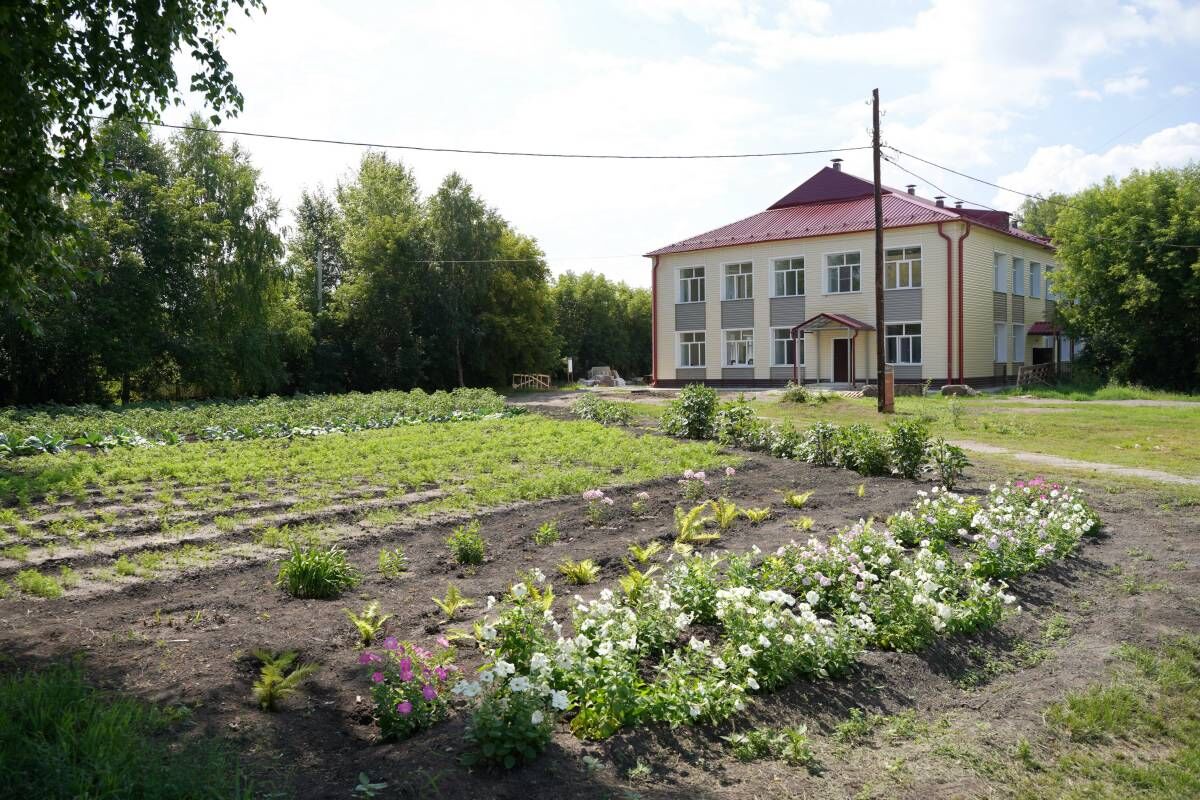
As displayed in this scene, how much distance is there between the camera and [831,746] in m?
4.11

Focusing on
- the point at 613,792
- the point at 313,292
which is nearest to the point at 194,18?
the point at 613,792

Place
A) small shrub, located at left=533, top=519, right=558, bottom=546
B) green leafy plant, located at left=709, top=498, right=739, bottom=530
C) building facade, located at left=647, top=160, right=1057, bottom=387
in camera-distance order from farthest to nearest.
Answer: building facade, located at left=647, top=160, right=1057, bottom=387
green leafy plant, located at left=709, top=498, right=739, bottom=530
small shrub, located at left=533, top=519, right=558, bottom=546

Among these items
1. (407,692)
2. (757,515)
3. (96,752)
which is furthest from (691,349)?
(96,752)

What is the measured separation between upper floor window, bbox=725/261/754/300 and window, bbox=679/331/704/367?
7.60 ft

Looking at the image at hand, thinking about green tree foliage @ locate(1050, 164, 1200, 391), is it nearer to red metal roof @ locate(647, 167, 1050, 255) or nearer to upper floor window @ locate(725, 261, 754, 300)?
red metal roof @ locate(647, 167, 1050, 255)

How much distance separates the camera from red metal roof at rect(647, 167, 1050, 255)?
34000 millimetres

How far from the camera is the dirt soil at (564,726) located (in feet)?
12.0

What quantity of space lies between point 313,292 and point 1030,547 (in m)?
45.6

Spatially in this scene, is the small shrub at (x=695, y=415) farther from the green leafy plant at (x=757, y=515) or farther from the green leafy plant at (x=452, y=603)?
the green leafy plant at (x=452, y=603)

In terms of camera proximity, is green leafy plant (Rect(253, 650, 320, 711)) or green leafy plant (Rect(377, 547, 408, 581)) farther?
green leafy plant (Rect(377, 547, 408, 581))

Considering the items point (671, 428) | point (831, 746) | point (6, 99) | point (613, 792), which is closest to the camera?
point (613, 792)

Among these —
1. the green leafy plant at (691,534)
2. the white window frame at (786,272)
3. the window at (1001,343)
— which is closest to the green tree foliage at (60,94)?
the green leafy plant at (691,534)

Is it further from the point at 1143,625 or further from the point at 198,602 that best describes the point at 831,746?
the point at 198,602


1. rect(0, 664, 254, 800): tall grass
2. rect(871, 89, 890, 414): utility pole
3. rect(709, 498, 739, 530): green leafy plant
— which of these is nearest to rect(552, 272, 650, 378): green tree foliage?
rect(871, 89, 890, 414): utility pole
